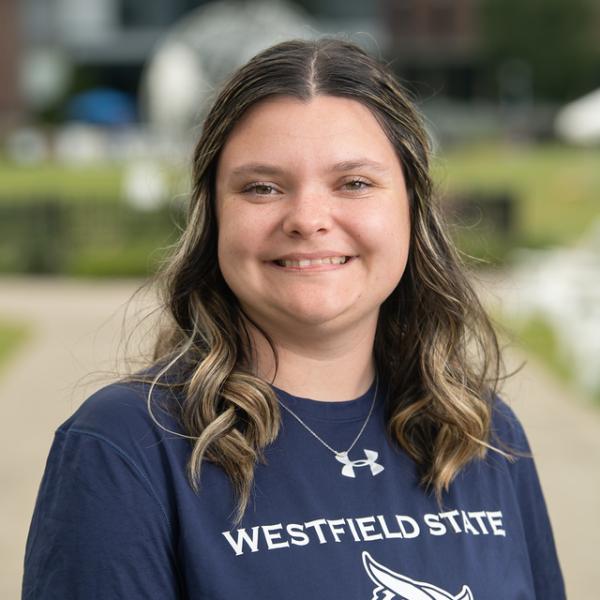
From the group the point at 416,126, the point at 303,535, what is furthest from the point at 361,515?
the point at 416,126

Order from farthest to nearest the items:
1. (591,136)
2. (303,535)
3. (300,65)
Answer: (591,136) → (300,65) → (303,535)

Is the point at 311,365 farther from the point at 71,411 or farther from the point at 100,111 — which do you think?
the point at 100,111

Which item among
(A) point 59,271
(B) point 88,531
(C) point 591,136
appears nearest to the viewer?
(B) point 88,531

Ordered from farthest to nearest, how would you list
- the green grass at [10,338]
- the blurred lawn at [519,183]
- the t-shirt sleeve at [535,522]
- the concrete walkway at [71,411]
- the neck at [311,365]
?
1. the blurred lawn at [519,183]
2. the green grass at [10,338]
3. the concrete walkway at [71,411]
4. the t-shirt sleeve at [535,522]
5. the neck at [311,365]

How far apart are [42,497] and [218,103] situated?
692 mm

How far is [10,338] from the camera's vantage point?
38.8 ft

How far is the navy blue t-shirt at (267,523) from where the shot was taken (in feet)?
5.59

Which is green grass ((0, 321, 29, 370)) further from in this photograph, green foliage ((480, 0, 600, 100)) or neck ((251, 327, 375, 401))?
green foliage ((480, 0, 600, 100))

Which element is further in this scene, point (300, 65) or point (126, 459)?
point (300, 65)

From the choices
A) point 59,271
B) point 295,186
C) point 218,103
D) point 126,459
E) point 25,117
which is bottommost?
point 126,459

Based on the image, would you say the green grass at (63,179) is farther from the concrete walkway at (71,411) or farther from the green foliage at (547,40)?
the green foliage at (547,40)

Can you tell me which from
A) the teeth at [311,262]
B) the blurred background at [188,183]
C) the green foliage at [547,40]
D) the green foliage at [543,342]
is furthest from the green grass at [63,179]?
the green foliage at [547,40]

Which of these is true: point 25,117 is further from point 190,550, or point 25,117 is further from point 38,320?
point 190,550

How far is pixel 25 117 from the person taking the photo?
2876 inches
